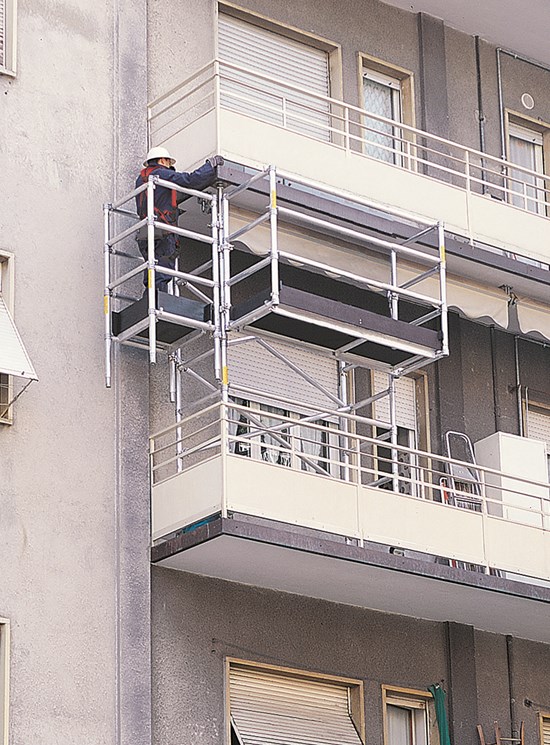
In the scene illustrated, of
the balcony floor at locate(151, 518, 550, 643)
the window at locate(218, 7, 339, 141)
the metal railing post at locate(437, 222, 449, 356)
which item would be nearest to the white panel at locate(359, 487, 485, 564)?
the balcony floor at locate(151, 518, 550, 643)

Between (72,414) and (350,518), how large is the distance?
3.05 metres

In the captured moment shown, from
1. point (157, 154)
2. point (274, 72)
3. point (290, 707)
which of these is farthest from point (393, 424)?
point (274, 72)

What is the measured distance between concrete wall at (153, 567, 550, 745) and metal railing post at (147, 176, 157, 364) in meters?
2.36

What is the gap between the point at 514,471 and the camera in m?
21.8

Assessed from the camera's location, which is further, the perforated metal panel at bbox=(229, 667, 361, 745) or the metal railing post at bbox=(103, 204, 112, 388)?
the perforated metal panel at bbox=(229, 667, 361, 745)

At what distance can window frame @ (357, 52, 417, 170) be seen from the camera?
23.1 meters

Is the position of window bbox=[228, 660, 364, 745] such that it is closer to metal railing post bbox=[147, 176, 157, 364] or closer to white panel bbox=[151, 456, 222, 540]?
white panel bbox=[151, 456, 222, 540]

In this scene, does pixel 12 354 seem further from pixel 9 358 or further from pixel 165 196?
pixel 165 196

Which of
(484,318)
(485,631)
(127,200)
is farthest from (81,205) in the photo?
(485,631)

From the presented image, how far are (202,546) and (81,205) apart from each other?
3993 mm

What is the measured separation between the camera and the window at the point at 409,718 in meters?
20.6

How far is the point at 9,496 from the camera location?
18047 mm

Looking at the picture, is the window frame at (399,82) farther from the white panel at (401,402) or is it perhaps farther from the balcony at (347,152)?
the white panel at (401,402)

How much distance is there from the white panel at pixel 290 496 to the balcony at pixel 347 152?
131 inches
